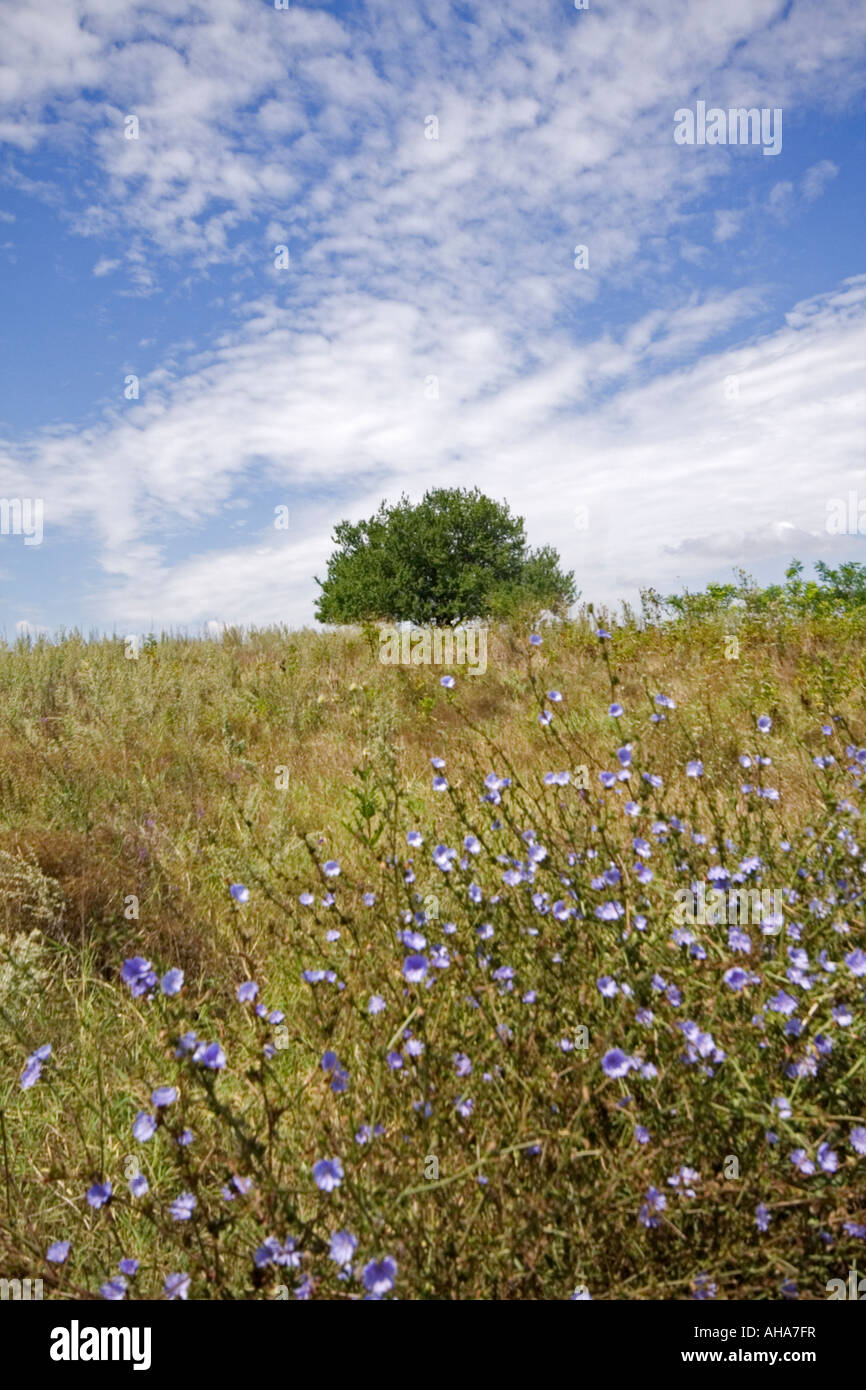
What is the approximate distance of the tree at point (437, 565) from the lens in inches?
1178

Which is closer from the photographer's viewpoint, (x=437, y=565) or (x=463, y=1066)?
(x=463, y=1066)

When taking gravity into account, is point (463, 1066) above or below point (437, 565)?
below

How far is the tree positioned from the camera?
98.2 feet

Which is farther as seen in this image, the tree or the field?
the tree

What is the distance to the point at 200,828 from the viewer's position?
4.46 meters

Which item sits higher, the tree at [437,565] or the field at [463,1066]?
the tree at [437,565]

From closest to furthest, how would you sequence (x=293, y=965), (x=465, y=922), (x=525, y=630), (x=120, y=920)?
(x=465, y=922) → (x=293, y=965) → (x=120, y=920) → (x=525, y=630)

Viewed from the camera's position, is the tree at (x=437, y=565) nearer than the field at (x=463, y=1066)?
No

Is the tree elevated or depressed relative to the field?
elevated

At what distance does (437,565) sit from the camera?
30.6 m
